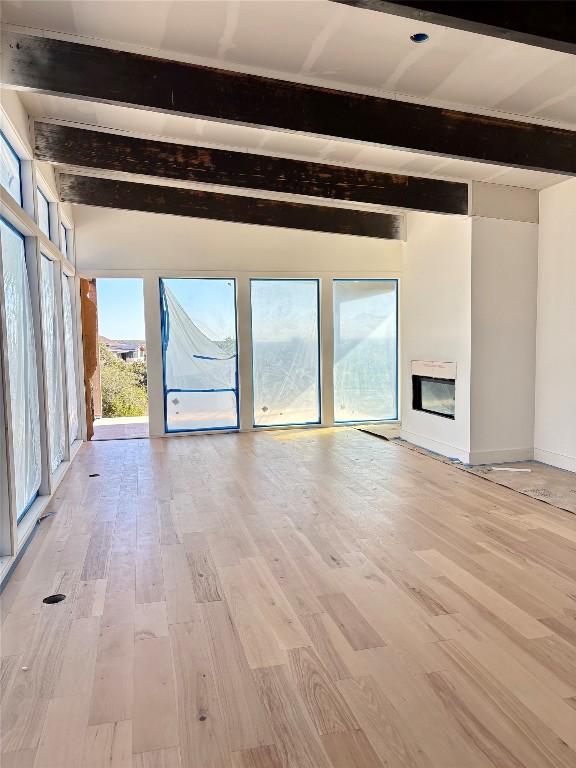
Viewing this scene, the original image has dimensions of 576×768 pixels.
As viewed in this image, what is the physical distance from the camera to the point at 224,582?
2.93 metres

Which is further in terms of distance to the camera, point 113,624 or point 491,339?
point 491,339

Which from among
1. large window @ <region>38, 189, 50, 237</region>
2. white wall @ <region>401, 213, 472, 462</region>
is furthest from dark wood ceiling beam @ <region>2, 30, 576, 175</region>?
large window @ <region>38, 189, 50, 237</region>

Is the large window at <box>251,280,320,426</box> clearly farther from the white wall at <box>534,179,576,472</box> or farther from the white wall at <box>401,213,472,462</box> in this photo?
the white wall at <box>534,179,576,472</box>

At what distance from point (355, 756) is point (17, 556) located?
7.83 feet

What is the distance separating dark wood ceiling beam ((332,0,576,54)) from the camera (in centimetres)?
213

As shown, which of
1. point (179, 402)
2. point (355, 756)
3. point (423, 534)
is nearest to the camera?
point (355, 756)

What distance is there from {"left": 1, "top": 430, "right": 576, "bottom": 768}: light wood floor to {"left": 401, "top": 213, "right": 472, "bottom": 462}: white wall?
1446 mm

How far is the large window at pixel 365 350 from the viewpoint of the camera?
8.02m

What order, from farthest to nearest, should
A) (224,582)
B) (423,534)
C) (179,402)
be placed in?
(179,402) < (423,534) < (224,582)

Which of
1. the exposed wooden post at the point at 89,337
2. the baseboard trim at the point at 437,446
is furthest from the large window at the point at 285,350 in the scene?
the exposed wooden post at the point at 89,337

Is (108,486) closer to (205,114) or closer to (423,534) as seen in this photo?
(423,534)

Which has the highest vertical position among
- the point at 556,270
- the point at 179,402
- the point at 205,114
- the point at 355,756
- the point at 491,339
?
the point at 205,114

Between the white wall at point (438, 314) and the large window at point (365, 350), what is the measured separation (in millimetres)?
1237

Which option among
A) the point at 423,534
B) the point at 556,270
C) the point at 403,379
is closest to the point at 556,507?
the point at 423,534
